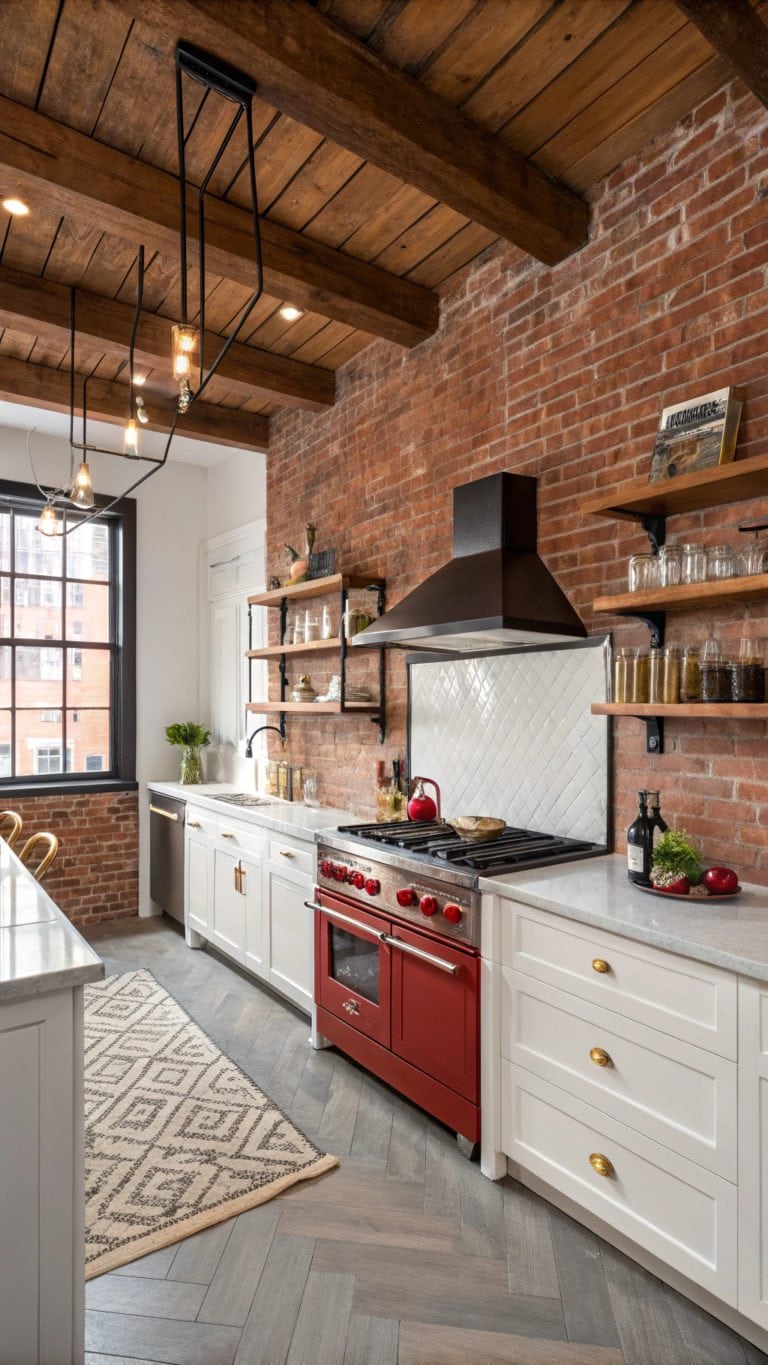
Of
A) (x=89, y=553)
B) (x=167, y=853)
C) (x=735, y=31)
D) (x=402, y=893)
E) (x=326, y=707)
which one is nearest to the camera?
(x=735, y=31)

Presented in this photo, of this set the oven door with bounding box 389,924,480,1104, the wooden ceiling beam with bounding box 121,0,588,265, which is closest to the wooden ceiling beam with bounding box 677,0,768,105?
the wooden ceiling beam with bounding box 121,0,588,265

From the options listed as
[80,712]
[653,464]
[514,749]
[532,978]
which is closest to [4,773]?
[80,712]

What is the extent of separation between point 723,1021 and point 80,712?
4.66 m

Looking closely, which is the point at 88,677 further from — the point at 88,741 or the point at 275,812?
the point at 275,812

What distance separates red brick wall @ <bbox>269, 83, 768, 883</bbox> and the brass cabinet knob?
88 cm

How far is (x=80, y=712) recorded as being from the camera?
533 centimetres

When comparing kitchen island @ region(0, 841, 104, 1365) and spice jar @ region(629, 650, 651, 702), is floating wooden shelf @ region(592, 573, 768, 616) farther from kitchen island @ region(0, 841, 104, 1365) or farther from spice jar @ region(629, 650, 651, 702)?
kitchen island @ region(0, 841, 104, 1365)

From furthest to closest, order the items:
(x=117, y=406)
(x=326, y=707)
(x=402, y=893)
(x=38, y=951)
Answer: (x=117, y=406)
(x=326, y=707)
(x=402, y=893)
(x=38, y=951)

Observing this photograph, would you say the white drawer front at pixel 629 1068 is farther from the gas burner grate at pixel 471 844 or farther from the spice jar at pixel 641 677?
the spice jar at pixel 641 677

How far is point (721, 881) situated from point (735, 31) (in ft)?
6.92

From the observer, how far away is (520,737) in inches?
119

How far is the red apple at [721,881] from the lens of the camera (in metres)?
2.04

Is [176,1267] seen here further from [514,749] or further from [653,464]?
[653,464]

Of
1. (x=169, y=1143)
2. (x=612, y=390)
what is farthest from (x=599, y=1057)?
(x=612, y=390)
